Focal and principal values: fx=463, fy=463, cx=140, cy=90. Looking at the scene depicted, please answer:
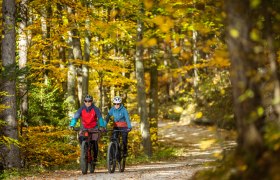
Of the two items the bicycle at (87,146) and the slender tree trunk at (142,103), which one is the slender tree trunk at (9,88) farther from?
the slender tree trunk at (142,103)

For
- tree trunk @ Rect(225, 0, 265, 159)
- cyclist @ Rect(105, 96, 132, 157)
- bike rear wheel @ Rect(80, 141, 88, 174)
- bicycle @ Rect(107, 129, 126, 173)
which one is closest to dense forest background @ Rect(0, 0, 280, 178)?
tree trunk @ Rect(225, 0, 265, 159)

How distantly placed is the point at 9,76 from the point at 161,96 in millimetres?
40565

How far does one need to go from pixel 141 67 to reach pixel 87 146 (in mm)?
8495

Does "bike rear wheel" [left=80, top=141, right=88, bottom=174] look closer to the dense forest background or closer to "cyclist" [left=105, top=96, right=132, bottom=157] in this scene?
"cyclist" [left=105, top=96, right=132, bottom=157]

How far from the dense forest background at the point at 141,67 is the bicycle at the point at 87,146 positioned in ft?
5.64

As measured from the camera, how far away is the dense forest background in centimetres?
429

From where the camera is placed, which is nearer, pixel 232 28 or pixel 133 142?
pixel 232 28

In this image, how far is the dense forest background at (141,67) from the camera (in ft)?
14.1

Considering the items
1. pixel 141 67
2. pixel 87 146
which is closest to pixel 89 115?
pixel 87 146

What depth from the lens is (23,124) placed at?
614 inches

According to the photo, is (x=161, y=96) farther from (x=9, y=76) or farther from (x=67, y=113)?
(x=9, y=76)

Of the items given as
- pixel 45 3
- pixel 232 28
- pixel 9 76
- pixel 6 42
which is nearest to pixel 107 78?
pixel 45 3

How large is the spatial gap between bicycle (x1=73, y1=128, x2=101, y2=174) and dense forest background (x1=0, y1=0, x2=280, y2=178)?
5.64 ft

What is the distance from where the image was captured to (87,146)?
12.1 m
